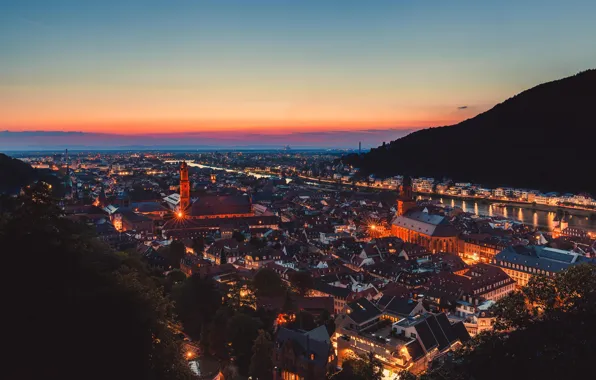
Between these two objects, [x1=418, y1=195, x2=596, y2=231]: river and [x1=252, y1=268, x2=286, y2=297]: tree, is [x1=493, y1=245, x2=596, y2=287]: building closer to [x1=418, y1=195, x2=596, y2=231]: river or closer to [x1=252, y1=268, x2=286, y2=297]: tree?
[x1=252, y1=268, x2=286, y2=297]: tree

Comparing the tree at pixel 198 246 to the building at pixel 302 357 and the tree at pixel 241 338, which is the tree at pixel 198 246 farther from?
the building at pixel 302 357

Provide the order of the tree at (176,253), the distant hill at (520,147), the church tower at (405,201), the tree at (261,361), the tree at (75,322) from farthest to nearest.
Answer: the distant hill at (520,147) → the church tower at (405,201) → the tree at (176,253) → the tree at (261,361) → the tree at (75,322)

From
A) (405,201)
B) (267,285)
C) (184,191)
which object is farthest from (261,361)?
(184,191)

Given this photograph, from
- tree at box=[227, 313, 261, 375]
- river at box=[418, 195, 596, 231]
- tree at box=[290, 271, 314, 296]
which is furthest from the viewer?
river at box=[418, 195, 596, 231]

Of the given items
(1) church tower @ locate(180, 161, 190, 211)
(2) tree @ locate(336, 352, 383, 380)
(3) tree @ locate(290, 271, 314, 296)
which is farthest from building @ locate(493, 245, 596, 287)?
(1) church tower @ locate(180, 161, 190, 211)

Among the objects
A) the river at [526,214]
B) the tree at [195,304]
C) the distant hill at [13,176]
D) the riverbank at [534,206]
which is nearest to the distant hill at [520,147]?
the riverbank at [534,206]

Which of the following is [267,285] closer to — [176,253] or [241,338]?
[241,338]

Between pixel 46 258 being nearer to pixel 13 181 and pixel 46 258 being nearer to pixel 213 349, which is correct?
pixel 213 349
